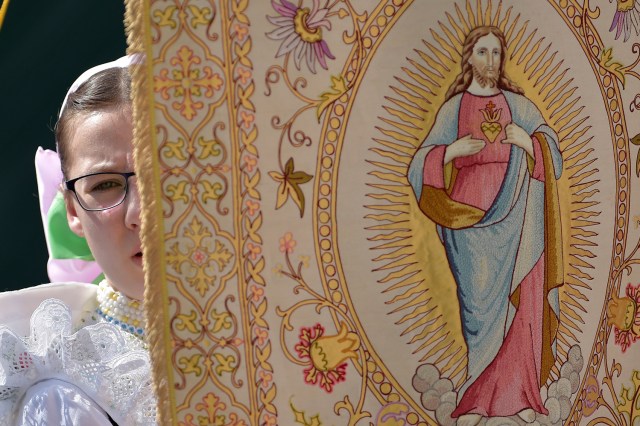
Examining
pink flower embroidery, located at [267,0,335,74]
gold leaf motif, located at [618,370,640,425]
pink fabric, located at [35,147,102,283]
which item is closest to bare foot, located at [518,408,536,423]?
gold leaf motif, located at [618,370,640,425]

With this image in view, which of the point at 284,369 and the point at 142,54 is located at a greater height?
the point at 142,54

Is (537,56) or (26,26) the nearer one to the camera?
(537,56)

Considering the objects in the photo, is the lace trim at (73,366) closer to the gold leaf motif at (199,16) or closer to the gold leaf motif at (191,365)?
the gold leaf motif at (191,365)

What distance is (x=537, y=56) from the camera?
1.07 m

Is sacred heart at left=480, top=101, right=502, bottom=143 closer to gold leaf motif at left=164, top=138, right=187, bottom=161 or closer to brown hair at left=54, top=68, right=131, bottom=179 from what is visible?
gold leaf motif at left=164, top=138, right=187, bottom=161

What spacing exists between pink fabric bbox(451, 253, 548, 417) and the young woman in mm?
414

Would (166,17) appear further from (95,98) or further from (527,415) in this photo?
(527,415)

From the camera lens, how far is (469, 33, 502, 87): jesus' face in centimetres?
104

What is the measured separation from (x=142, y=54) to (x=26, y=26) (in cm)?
136

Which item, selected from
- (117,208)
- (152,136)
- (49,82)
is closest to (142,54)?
(152,136)

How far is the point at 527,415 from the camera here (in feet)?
3.52

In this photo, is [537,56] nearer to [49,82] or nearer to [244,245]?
[244,245]

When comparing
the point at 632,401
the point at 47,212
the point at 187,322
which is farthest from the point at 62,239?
the point at 632,401

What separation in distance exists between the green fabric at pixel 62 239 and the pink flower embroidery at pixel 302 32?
86cm
